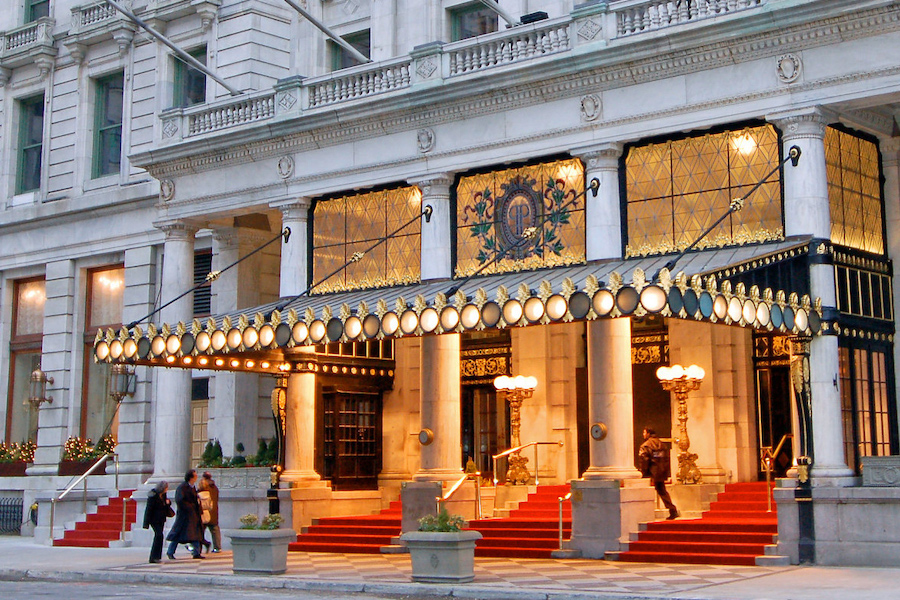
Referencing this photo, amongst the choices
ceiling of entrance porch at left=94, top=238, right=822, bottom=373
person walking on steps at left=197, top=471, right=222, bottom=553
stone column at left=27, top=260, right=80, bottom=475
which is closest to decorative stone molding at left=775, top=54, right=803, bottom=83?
ceiling of entrance porch at left=94, top=238, right=822, bottom=373

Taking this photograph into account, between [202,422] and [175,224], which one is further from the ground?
[175,224]

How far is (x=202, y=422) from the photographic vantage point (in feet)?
113

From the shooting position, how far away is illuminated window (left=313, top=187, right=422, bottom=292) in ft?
90.1

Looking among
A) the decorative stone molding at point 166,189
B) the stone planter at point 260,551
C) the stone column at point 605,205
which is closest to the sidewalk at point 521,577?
the stone planter at point 260,551

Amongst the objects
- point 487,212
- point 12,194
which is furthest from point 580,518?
point 12,194

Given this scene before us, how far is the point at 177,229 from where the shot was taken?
31062mm

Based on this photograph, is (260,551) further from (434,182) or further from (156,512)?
(434,182)

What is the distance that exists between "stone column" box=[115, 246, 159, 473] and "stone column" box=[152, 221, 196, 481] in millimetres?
3260

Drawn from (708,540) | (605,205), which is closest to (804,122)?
(605,205)

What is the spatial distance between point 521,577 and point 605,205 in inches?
313

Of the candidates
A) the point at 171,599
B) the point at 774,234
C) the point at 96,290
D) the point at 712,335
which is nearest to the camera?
the point at 171,599

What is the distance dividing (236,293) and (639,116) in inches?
535

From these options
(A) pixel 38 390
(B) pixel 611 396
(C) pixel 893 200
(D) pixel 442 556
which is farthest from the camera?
(A) pixel 38 390

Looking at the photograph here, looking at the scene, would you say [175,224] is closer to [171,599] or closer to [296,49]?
[296,49]
